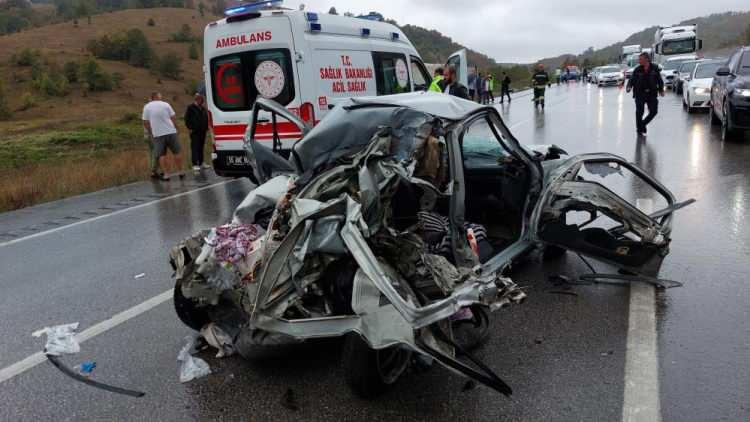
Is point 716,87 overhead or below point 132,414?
overhead

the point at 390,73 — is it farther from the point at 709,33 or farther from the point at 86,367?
the point at 709,33

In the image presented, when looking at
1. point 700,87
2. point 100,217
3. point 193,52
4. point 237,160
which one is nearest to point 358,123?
point 237,160

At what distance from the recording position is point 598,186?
4.75m

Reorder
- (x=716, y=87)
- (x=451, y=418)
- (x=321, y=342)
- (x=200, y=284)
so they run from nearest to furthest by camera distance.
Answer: (x=451, y=418)
(x=200, y=284)
(x=321, y=342)
(x=716, y=87)

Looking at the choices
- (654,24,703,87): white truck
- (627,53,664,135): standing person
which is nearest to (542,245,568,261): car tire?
(627,53,664,135): standing person

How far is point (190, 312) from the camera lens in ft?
13.3

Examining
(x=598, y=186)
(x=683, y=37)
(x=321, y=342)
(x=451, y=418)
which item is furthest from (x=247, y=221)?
(x=683, y=37)

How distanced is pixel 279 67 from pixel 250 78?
2.08 feet

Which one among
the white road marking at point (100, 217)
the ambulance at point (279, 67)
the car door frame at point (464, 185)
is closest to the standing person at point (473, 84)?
the ambulance at point (279, 67)

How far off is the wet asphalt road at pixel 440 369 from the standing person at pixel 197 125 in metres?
6.45

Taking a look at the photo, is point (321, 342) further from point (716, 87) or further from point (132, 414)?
point (716, 87)

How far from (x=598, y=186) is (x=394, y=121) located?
1800mm

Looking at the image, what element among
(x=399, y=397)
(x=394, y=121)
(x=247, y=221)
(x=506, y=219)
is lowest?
(x=399, y=397)

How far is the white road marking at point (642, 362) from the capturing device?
3.02m
